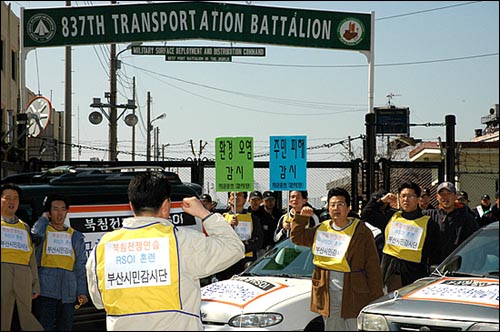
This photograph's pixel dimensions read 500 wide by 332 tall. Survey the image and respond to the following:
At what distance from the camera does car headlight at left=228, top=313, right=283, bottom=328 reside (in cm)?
707

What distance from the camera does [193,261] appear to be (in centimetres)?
443

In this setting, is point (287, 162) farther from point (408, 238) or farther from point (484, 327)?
point (484, 327)

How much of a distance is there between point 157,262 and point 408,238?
14.5 ft

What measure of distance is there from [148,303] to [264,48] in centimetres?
1124

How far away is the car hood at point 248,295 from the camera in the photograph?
7.21 metres

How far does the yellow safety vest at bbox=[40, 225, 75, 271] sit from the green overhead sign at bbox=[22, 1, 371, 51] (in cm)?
743

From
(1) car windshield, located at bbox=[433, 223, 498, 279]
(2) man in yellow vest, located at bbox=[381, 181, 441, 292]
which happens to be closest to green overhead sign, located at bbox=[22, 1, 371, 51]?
(2) man in yellow vest, located at bbox=[381, 181, 441, 292]

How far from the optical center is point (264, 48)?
49.4 ft

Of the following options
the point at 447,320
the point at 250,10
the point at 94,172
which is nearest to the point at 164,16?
the point at 250,10

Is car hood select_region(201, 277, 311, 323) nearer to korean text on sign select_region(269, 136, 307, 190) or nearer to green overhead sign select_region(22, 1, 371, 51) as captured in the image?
korean text on sign select_region(269, 136, 307, 190)

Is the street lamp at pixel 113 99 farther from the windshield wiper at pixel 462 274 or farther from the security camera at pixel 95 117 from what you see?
the windshield wiper at pixel 462 274

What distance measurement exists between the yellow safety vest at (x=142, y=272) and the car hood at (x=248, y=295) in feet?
9.46

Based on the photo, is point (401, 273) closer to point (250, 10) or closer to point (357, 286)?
point (357, 286)

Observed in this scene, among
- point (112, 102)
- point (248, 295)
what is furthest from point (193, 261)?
point (112, 102)
